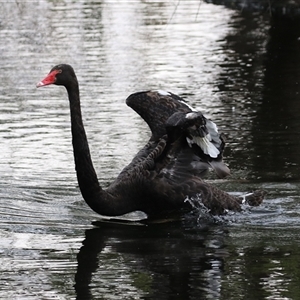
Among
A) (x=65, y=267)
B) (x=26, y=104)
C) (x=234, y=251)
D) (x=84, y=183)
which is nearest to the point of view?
(x=65, y=267)

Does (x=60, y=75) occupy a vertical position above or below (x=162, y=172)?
above

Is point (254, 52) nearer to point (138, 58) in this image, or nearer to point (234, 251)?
point (138, 58)

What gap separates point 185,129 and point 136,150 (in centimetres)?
261

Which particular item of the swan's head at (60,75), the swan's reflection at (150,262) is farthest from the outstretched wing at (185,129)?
the swan's head at (60,75)

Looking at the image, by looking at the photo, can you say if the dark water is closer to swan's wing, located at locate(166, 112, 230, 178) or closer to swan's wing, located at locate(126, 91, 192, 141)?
swan's wing, located at locate(166, 112, 230, 178)

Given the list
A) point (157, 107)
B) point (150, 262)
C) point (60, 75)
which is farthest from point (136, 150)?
point (150, 262)

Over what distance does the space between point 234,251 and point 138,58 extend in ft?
Answer: 32.4

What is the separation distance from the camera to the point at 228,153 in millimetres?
9812

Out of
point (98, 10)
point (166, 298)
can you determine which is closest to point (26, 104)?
point (166, 298)

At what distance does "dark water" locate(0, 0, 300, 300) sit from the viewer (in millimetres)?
6078

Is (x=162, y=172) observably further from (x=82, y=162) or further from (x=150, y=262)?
(x=150, y=262)

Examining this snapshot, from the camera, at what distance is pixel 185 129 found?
736 centimetres

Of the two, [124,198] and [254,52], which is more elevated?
[124,198]

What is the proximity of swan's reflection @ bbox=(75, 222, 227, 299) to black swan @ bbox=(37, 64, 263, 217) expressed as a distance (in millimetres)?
212
